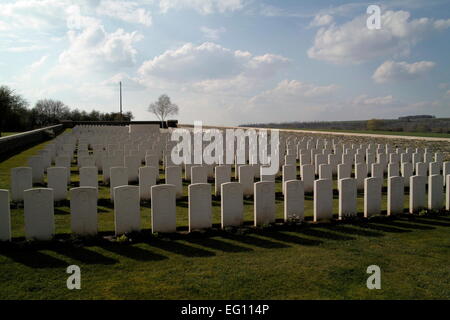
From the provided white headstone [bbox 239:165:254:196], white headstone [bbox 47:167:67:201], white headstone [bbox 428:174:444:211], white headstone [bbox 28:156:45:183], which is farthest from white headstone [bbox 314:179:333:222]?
white headstone [bbox 28:156:45:183]

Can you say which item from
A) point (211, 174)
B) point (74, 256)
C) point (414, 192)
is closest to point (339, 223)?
point (414, 192)

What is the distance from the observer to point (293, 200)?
679 cm

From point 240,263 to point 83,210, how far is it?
2.62 m

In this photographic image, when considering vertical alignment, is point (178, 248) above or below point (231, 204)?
below

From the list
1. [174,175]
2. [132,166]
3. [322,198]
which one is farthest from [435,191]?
[132,166]

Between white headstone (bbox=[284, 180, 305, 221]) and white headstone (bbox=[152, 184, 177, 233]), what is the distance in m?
2.09

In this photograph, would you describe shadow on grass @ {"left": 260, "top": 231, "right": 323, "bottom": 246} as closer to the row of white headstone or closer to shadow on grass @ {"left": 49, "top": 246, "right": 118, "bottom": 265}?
the row of white headstone

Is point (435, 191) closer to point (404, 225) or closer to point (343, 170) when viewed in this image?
point (404, 225)

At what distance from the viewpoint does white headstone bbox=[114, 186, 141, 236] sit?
5.85m

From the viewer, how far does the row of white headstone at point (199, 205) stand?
18.0ft

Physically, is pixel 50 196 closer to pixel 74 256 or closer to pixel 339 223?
pixel 74 256

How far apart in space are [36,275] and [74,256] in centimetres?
66

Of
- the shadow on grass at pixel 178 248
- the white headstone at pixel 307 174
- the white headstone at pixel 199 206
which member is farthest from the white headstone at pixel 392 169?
the shadow on grass at pixel 178 248
